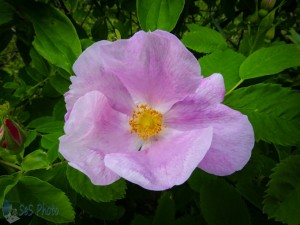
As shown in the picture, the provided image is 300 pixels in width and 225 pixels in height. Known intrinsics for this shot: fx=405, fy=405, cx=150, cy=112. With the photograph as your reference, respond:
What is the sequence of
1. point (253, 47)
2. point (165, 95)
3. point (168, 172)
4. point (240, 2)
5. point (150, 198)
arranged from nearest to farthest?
point (168, 172), point (165, 95), point (253, 47), point (240, 2), point (150, 198)

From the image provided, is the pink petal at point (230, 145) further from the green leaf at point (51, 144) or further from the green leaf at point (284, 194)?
the green leaf at point (51, 144)

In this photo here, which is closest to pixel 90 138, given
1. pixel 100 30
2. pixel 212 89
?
pixel 212 89

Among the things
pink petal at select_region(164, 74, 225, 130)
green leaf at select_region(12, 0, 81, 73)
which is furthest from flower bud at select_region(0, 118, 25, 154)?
pink petal at select_region(164, 74, 225, 130)

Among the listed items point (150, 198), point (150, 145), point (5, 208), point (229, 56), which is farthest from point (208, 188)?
point (150, 198)

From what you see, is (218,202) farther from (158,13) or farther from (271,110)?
(158,13)

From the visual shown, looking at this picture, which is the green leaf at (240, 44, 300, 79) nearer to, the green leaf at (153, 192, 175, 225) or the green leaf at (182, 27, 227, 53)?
the green leaf at (182, 27, 227, 53)

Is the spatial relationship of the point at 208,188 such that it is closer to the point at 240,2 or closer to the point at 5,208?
the point at 5,208

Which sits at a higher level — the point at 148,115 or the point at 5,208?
the point at 148,115
